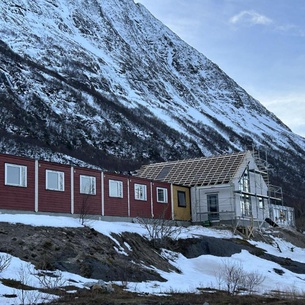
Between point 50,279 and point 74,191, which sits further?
point 74,191

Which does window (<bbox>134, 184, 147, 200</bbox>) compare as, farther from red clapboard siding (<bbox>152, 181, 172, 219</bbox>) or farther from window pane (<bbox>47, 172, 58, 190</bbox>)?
window pane (<bbox>47, 172, 58, 190</bbox>)

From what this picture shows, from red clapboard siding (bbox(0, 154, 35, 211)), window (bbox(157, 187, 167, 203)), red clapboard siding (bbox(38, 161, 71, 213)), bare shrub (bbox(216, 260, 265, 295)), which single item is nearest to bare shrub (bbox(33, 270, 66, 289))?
bare shrub (bbox(216, 260, 265, 295))

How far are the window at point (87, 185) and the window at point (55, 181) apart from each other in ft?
5.29

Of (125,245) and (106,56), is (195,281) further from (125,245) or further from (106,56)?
(106,56)

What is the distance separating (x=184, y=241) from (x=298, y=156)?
487 ft

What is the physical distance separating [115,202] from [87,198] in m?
3.11

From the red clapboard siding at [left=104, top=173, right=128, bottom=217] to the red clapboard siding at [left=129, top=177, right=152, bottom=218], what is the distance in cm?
64

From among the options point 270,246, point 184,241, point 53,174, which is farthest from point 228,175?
point 53,174

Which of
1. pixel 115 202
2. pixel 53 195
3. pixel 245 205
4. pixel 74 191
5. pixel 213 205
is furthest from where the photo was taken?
pixel 245 205

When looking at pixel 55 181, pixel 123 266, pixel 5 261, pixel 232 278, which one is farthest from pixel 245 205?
pixel 5 261

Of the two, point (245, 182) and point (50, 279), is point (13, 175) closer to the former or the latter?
point (50, 279)

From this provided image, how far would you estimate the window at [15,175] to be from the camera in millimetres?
26688

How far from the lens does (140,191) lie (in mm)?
36062

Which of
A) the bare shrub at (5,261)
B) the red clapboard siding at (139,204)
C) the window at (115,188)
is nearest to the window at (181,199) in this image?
the red clapboard siding at (139,204)
